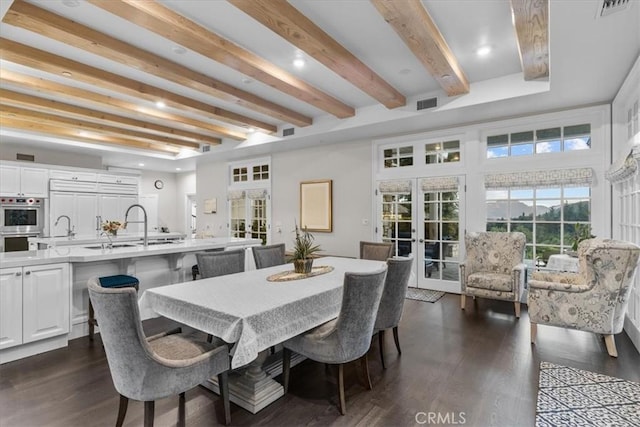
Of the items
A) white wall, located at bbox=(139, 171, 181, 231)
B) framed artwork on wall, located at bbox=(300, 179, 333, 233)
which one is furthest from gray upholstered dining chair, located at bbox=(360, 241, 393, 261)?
white wall, located at bbox=(139, 171, 181, 231)

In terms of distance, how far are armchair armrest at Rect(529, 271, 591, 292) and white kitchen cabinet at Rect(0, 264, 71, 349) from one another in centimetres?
448

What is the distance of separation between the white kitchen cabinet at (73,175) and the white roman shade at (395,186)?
6.19 metres

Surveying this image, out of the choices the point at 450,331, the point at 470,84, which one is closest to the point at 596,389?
the point at 450,331

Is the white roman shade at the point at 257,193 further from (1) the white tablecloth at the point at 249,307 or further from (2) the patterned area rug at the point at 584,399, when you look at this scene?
(2) the patterned area rug at the point at 584,399

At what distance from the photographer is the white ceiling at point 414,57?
2.61m

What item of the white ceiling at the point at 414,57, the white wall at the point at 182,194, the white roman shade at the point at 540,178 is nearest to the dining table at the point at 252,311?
the white ceiling at the point at 414,57

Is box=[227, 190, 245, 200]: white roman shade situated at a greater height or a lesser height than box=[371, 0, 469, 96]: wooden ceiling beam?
lesser

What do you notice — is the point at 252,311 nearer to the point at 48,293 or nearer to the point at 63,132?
the point at 48,293

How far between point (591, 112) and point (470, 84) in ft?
5.20

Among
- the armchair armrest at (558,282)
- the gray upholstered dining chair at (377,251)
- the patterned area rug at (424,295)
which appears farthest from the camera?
the patterned area rug at (424,295)

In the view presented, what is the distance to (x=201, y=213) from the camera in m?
8.85

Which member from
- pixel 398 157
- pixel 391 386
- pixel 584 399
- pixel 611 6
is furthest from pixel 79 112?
pixel 584 399

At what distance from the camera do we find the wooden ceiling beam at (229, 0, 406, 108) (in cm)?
251

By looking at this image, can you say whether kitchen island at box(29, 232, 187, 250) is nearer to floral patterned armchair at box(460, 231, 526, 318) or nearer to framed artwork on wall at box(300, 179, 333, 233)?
framed artwork on wall at box(300, 179, 333, 233)
